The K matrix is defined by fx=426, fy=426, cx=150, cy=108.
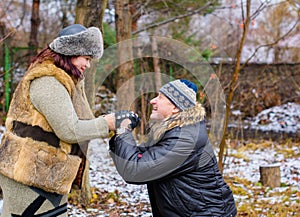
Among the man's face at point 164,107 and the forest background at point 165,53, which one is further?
the forest background at point 165,53

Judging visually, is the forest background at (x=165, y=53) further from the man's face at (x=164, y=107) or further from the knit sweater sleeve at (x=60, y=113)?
the knit sweater sleeve at (x=60, y=113)

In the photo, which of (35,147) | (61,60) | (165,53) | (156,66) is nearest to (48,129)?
(35,147)

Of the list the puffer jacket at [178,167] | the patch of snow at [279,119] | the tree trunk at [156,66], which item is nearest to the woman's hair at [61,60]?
the puffer jacket at [178,167]

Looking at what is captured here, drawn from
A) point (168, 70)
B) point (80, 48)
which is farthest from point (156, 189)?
point (168, 70)

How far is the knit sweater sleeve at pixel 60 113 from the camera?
197 cm

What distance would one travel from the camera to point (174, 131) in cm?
216

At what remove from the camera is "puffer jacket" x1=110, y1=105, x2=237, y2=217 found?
6.88 ft

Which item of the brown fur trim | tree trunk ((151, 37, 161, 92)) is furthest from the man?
tree trunk ((151, 37, 161, 92))

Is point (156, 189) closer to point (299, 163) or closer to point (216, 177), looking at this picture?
point (216, 177)

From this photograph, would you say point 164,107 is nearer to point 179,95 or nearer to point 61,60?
point 179,95

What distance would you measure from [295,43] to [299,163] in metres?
11.3

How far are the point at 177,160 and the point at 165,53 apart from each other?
160 inches

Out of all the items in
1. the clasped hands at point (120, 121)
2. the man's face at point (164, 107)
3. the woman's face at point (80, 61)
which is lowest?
the clasped hands at point (120, 121)

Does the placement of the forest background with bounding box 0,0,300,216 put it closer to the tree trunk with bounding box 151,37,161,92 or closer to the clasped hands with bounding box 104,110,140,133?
the tree trunk with bounding box 151,37,161,92
